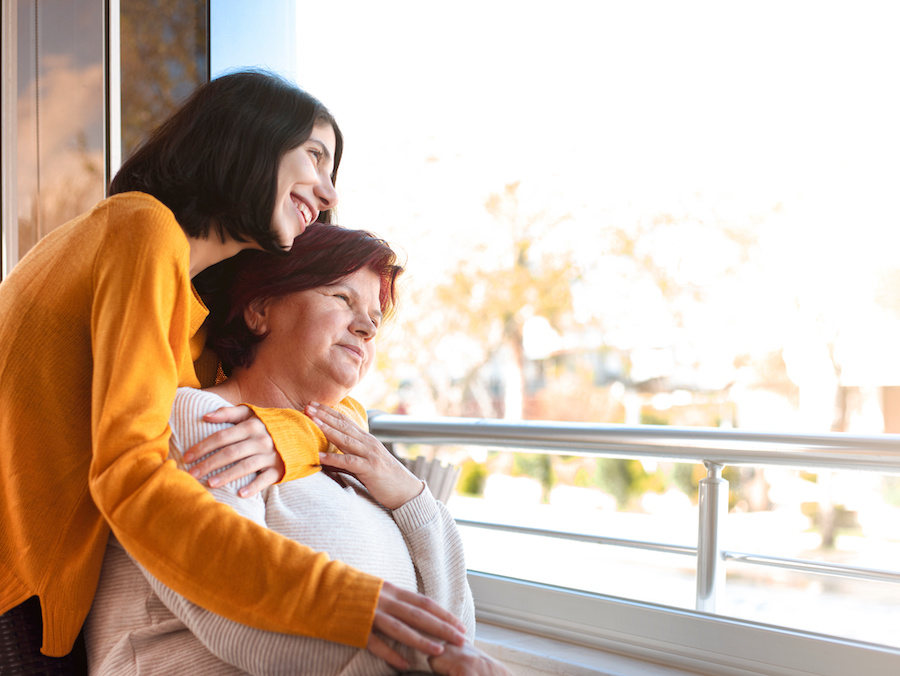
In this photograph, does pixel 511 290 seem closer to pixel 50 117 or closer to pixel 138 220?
pixel 50 117

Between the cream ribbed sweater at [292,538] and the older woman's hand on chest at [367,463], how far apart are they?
0.02 metres

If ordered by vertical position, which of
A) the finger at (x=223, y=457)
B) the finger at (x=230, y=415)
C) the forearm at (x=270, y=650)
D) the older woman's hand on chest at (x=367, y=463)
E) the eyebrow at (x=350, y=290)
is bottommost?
the forearm at (x=270, y=650)

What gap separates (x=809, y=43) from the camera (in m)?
8.04

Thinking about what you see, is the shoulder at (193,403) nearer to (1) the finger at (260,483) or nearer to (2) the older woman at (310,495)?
(2) the older woman at (310,495)

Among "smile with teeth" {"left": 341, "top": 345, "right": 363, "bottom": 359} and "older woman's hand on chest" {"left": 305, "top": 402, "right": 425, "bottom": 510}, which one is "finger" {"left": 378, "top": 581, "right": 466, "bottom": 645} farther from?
"smile with teeth" {"left": 341, "top": 345, "right": 363, "bottom": 359}

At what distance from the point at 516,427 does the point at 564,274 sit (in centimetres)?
770

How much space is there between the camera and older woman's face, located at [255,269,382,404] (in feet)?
5.02

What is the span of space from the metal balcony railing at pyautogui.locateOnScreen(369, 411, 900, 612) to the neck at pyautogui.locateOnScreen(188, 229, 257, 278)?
0.83 metres

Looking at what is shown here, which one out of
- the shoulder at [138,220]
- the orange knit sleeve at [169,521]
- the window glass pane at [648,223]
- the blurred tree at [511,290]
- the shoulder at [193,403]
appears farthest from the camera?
the blurred tree at [511,290]

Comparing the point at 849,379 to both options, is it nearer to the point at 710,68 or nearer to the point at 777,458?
the point at 710,68

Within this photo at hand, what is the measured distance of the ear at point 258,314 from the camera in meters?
1.56

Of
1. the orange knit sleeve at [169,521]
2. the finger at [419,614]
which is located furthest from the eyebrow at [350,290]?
the finger at [419,614]

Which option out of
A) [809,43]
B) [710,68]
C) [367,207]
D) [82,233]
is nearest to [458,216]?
[367,207]

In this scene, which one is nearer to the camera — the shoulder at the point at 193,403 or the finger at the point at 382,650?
the finger at the point at 382,650
